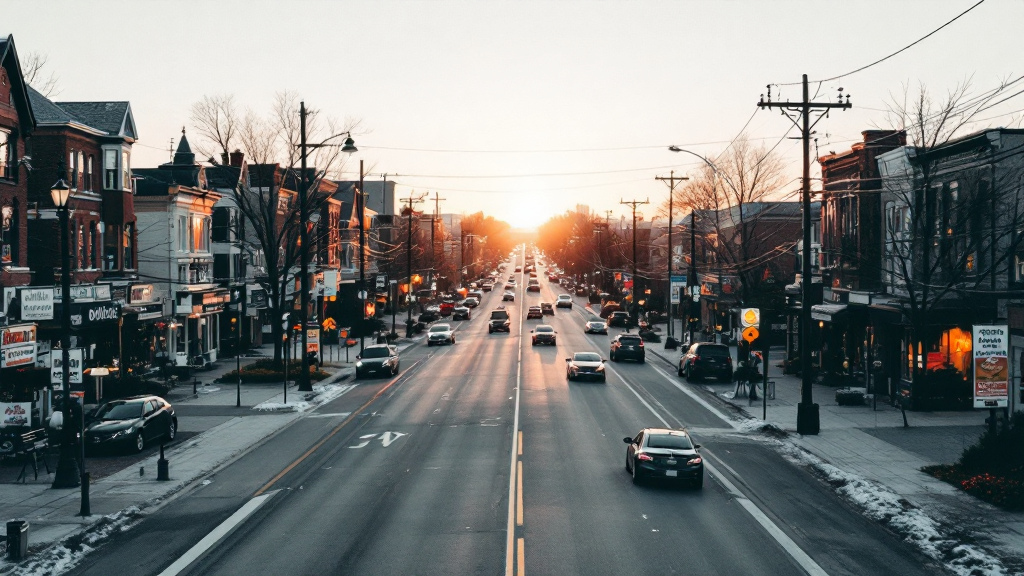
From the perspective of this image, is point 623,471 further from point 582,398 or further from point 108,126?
point 108,126

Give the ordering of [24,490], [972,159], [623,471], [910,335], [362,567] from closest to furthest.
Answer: [362,567] < [24,490] < [623,471] < [972,159] < [910,335]

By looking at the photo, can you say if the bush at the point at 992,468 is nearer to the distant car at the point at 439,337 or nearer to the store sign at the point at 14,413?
the store sign at the point at 14,413

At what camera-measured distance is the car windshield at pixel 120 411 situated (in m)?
25.8

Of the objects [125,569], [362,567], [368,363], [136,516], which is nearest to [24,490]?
[136,516]

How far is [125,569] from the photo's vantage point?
14.2m

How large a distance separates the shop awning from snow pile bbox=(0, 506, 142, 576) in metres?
29.3

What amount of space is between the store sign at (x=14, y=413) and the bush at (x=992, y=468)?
21.7m

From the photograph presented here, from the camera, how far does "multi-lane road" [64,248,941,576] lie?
47.1 ft

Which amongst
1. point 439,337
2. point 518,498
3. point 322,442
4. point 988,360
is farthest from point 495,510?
point 439,337

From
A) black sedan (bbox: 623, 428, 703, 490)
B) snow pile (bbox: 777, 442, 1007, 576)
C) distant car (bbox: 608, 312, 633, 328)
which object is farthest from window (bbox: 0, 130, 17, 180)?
distant car (bbox: 608, 312, 633, 328)

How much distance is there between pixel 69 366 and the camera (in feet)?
65.7

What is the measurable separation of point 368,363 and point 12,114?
63.6 ft

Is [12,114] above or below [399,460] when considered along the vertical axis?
above

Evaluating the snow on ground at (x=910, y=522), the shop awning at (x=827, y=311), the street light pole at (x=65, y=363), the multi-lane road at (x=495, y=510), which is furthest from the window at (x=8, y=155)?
the shop awning at (x=827, y=311)
